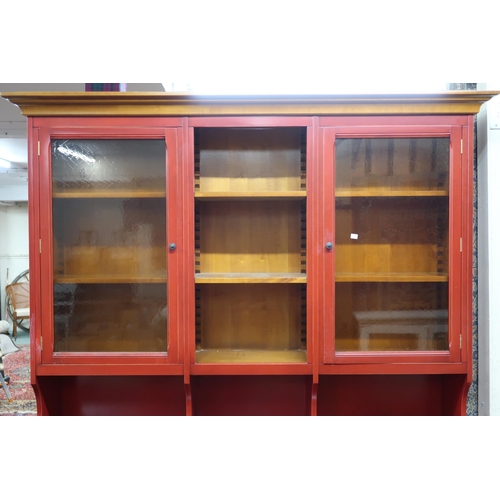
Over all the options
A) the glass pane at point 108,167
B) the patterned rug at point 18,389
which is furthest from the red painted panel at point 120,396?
the patterned rug at point 18,389

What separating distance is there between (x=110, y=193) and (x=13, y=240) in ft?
15.8

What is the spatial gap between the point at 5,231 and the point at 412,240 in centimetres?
569

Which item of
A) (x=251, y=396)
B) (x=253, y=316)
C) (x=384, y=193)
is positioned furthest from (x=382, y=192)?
(x=251, y=396)

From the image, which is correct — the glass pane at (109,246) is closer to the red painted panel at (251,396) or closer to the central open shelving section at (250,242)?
the central open shelving section at (250,242)

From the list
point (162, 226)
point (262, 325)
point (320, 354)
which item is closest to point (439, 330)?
point (320, 354)

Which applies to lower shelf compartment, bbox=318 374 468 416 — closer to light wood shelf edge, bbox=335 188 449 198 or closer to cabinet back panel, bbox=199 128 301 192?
light wood shelf edge, bbox=335 188 449 198

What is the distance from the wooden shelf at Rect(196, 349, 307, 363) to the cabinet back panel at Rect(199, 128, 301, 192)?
0.66 m

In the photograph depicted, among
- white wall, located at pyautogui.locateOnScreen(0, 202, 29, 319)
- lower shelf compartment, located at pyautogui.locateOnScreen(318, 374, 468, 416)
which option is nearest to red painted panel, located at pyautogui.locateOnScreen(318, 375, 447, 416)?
lower shelf compartment, located at pyautogui.locateOnScreen(318, 374, 468, 416)

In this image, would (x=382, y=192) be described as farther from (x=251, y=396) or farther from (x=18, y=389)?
(x=18, y=389)

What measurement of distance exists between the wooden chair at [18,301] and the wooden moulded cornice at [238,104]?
4.19 meters

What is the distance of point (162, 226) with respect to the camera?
135cm

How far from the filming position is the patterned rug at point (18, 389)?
2314 millimetres

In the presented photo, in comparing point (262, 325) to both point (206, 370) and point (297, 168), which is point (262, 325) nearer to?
point (206, 370)

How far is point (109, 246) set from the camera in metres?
1.40
